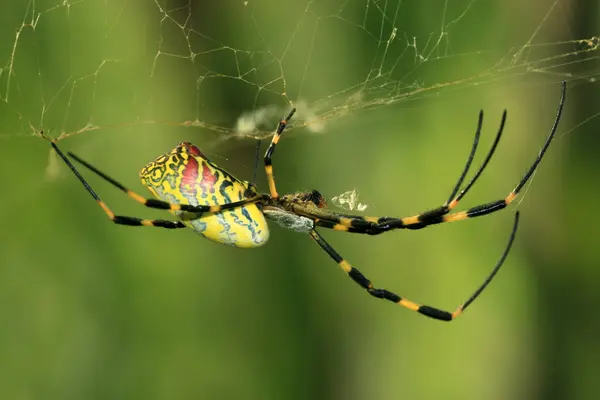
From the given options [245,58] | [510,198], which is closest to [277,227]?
[245,58]

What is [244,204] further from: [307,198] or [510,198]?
[510,198]

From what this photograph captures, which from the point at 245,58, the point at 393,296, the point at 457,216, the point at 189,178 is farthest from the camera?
the point at 245,58

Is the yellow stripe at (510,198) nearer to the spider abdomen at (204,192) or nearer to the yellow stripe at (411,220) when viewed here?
the yellow stripe at (411,220)

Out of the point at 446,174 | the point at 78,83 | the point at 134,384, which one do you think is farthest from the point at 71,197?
the point at 446,174

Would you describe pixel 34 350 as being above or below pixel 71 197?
below

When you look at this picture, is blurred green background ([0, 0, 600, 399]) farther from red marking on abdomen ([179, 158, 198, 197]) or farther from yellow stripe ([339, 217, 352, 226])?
red marking on abdomen ([179, 158, 198, 197])

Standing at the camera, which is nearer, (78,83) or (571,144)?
(78,83)

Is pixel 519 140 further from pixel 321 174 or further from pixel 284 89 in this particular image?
pixel 284 89

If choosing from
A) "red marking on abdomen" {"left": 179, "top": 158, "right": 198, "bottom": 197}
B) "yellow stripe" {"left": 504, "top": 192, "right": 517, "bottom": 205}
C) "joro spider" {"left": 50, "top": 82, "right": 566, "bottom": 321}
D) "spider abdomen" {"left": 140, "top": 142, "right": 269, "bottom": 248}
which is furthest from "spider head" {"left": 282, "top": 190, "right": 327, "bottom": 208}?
"yellow stripe" {"left": 504, "top": 192, "right": 517, "bottom": 205}
